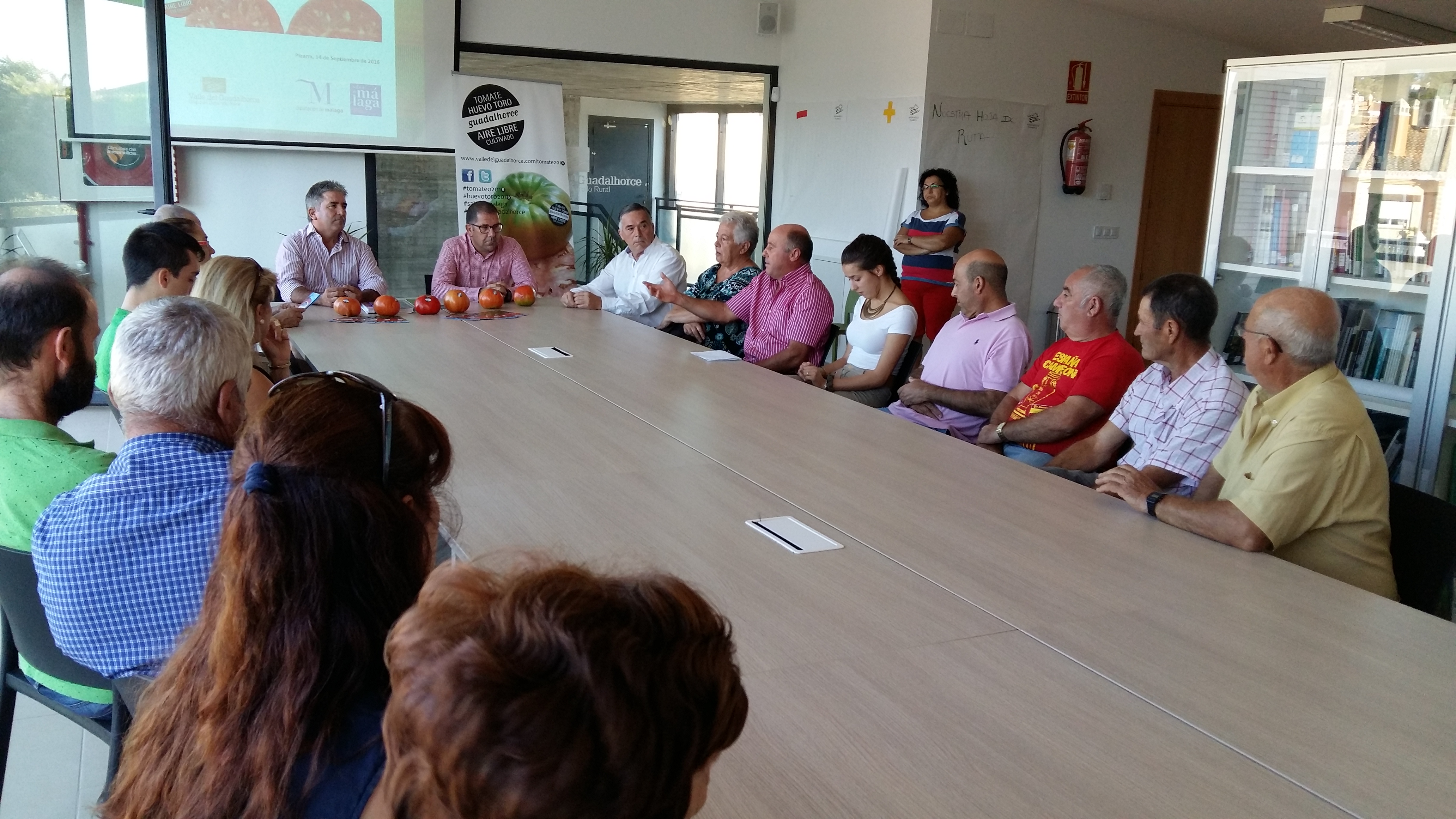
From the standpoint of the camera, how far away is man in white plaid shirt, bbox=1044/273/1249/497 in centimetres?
283

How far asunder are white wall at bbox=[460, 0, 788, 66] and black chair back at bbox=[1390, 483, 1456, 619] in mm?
5915

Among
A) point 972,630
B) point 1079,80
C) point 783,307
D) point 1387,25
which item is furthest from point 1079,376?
point 1079,80

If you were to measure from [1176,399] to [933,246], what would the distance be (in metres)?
3.48

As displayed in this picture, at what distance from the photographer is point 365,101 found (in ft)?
21.8

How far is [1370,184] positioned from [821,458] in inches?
119

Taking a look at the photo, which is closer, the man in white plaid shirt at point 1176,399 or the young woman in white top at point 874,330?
the man in white plaid shirt at point 1176,399

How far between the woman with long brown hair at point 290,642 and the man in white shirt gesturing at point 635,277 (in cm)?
412

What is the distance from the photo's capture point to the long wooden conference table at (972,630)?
127 centimetres

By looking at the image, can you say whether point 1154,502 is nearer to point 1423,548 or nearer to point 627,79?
point 1423,548

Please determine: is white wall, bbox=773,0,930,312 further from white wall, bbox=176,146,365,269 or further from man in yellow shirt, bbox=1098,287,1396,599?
man in yellow shirt, bbox=1098,287,1396,599

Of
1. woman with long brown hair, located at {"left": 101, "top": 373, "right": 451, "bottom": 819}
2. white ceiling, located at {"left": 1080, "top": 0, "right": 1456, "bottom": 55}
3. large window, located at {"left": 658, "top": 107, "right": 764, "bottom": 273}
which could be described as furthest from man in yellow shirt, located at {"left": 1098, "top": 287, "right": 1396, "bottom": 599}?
large window, located at {"left": 658, "top": 107, "right": 764, "bottom": 273}

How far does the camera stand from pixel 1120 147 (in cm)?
712

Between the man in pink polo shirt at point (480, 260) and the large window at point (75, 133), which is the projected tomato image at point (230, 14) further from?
the man in pink polo shirt at point (480, 260)

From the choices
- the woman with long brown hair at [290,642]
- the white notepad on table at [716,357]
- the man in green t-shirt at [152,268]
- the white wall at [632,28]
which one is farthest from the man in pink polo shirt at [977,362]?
the white wall at [632,28]
